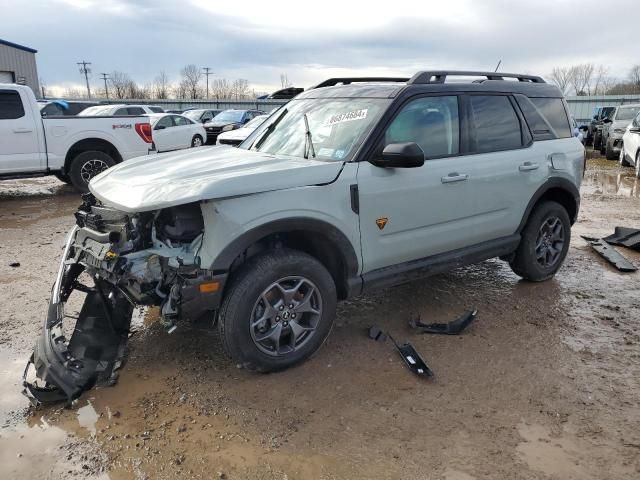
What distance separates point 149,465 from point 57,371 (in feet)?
2.93

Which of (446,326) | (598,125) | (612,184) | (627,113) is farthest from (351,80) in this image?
(598,125)

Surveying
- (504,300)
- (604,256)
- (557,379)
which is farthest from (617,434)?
(604,256)

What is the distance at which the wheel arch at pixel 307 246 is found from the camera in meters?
3.07

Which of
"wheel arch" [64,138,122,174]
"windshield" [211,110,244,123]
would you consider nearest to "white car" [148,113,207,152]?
"windshield" [211,110,244,123]

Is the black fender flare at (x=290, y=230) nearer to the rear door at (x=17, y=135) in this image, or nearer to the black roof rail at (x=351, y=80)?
the black roof rail at (x=351, y=80)

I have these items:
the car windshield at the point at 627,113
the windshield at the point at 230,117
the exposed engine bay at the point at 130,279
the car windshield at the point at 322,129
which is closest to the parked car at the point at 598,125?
the car windshield at the point at 627,113

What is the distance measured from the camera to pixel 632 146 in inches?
533

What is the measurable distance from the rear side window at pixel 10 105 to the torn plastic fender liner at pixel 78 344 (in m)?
6.72

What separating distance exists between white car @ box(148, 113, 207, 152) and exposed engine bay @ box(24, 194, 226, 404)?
1346 cm

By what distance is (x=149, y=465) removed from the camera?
8.48ft

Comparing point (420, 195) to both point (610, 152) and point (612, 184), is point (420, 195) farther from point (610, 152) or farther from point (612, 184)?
point (610, 152)

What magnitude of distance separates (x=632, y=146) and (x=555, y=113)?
10472 mm

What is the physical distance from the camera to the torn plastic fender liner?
3.04 metres

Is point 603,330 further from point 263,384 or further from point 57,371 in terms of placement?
point 57,371
